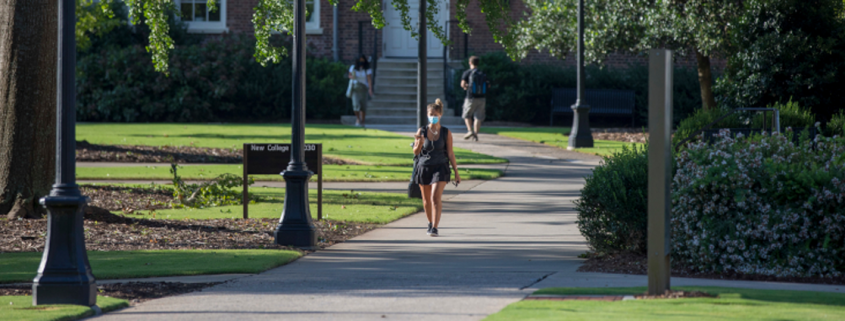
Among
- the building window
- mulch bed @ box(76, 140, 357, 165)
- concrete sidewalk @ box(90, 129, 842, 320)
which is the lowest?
concrete sidewalk @ box(90, 129, 842, 320)

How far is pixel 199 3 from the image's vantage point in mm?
29188

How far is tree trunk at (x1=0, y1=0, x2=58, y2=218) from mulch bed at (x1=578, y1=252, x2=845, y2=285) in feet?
20.2

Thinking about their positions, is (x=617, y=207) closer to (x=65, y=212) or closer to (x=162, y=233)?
(x=65, y=212)

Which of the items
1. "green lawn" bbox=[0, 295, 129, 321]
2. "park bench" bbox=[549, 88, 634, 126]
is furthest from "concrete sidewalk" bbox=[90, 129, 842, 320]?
"park bench" bbox=[549, 88, 634, 126]

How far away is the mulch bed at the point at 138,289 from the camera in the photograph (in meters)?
6.45

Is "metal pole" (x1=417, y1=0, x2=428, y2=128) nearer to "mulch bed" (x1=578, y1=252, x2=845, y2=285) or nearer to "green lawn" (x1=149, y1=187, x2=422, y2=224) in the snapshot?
"green lawn" (x1=149, y1=187, x2=422, y2=224)

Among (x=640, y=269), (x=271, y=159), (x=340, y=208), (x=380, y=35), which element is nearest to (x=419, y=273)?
(x=640, y=269)

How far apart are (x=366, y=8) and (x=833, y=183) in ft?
23.1

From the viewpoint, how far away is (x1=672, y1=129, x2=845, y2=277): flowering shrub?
22.6ft

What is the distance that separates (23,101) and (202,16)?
20.1 m

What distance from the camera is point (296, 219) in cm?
879

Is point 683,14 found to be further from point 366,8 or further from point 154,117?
point 154,117

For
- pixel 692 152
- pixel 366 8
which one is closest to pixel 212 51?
pixel 366 8

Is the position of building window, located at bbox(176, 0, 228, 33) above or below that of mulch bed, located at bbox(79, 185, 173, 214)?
above
